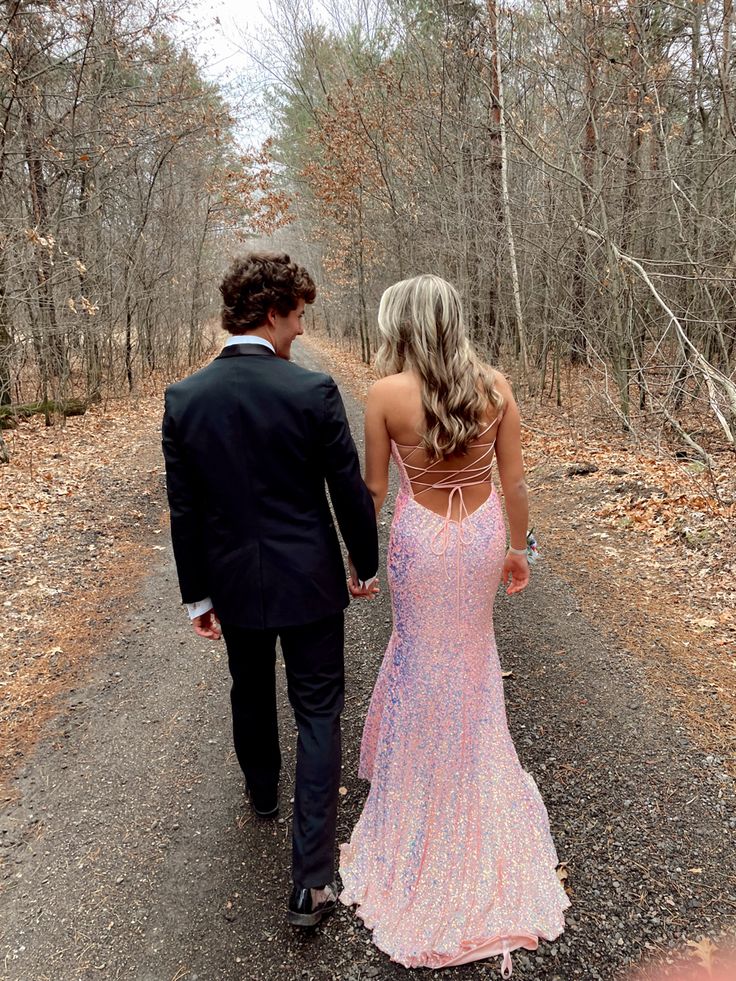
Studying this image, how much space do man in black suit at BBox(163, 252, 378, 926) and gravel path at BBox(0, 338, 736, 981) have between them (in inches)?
13.7

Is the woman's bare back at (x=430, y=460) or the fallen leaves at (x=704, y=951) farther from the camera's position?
the woman's bare back at (x=430, y=460)

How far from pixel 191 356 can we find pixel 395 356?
1980 centimetres

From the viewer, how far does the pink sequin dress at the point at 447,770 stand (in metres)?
2.08

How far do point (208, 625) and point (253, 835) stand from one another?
104 cm

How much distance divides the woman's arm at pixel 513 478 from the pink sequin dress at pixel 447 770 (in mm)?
90

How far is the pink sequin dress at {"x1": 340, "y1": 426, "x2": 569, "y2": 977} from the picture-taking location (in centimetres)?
208

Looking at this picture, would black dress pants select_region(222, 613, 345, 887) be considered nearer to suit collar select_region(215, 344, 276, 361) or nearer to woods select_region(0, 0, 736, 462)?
suit collar select_region(215, 344, 276, 361)

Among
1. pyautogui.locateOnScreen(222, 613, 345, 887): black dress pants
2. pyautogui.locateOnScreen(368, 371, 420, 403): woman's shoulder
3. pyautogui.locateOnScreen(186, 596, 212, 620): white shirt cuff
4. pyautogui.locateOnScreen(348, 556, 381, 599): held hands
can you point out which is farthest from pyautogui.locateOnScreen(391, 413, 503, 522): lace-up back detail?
pyautogui.locateOnScreen(186, 596, 212, 620): white shirt cuff

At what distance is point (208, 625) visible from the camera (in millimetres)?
2252

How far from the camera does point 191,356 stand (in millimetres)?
20453

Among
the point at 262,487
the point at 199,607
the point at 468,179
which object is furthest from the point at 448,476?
the point at 468,179

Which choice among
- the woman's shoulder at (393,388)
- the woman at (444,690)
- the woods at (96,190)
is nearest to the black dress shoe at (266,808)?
the woman at (444,690)

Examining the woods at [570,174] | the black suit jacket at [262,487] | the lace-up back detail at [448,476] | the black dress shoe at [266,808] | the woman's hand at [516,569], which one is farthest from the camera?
the woods at [570,174]

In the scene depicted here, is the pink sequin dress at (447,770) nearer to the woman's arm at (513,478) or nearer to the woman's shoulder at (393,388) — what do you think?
the woman's arm at (513,478)
